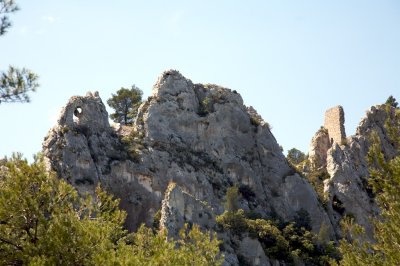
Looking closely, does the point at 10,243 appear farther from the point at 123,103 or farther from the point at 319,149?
the point at 123,103

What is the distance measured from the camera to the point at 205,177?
61.7 meters

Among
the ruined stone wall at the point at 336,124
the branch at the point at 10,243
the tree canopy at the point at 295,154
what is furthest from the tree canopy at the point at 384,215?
the tree canopy at the point at 295,154

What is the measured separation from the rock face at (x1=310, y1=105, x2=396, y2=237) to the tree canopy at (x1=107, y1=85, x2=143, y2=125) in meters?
29.8

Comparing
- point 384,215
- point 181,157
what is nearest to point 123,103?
point 181,157

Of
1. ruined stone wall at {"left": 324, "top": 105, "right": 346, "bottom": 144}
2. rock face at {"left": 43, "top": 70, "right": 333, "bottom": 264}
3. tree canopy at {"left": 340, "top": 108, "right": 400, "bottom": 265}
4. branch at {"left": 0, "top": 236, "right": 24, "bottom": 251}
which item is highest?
ruined stone wall at {"left": 324, "top": 105, "right": 346, "bottom": 144}

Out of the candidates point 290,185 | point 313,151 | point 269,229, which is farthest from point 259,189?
point 313,151

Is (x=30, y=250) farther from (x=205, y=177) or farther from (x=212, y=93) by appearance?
(x=212, y=93)

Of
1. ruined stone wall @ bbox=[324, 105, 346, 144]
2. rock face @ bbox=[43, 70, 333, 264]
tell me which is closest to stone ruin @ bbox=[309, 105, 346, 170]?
ruined stone wall @ bbox=[324, 105, 346, 144]

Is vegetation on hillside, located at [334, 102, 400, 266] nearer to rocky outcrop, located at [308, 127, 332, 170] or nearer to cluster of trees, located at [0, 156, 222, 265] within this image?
cluster of trees, located at [0, 156, 222, 265]

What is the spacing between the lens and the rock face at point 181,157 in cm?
5488

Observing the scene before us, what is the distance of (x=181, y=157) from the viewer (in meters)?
62.8

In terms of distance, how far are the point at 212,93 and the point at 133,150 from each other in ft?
56.9

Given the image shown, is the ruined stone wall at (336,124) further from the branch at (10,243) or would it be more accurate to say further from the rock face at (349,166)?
the branch at (10,243)

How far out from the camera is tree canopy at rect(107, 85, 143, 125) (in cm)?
8462
